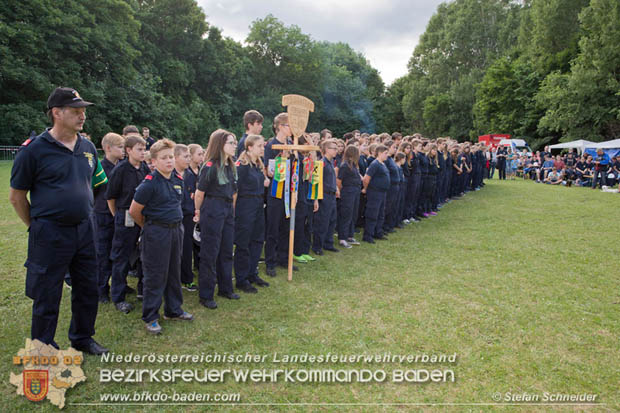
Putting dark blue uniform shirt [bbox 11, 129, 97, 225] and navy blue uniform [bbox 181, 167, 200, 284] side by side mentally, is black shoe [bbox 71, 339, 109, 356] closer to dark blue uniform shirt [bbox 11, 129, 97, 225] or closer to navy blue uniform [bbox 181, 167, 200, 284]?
dark blue uniform shirt [bbox 11, 129, 97, 225]

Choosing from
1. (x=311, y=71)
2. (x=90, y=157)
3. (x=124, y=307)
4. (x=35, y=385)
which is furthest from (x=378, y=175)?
(x=311, y=71)

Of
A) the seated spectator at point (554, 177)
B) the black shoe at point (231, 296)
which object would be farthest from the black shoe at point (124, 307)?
the seated spectator at point (554, 177)

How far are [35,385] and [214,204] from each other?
7.65 ft

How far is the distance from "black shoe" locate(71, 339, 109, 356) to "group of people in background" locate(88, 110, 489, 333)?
51 cm

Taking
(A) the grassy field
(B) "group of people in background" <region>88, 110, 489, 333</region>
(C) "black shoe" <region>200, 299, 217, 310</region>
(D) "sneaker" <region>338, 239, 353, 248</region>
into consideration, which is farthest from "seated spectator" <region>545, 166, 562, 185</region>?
(C) "black shoe" <region>200, 299, 217, 310</region>

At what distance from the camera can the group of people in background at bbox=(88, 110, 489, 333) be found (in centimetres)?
397

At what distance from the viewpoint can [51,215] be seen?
10.1 feet

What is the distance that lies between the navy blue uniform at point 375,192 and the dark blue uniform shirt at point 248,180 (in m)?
3.55

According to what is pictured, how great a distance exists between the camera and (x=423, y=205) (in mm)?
11586

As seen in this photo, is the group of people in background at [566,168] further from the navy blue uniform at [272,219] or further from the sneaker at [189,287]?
the sneaker at [189,287]

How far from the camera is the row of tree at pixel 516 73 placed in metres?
28.6

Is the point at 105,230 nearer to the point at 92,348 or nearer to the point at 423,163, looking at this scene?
the point at 92,348

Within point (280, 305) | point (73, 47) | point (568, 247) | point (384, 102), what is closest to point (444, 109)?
point (384, 102)

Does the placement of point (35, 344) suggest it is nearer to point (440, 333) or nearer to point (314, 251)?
point (440, 333)
